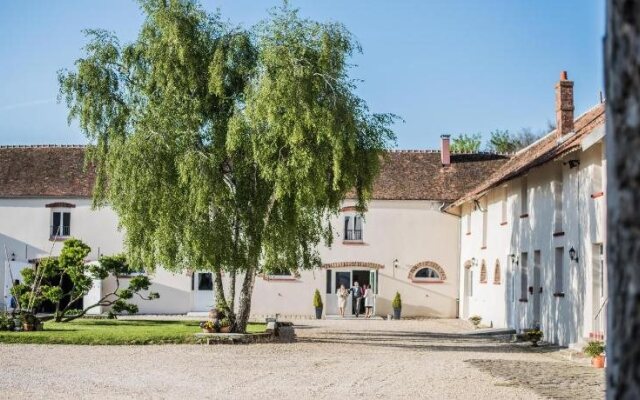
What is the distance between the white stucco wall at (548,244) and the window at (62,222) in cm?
1659

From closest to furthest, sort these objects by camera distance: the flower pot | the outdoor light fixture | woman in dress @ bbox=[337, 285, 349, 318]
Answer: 1. the flower pot
2. the outdoor light fixture
3. woman in dress @ bbox=[337, 285, 349, 318]

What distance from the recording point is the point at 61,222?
38.8m

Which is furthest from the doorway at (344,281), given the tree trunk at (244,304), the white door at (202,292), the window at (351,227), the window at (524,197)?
the tree trunk at (244,304)

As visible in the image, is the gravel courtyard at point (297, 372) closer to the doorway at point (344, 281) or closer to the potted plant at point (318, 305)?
the potted plant at point (318, 305)

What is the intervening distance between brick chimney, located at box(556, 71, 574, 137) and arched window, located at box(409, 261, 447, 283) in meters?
13.2

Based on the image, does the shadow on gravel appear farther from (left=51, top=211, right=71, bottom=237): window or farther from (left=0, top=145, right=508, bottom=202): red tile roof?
(left=51, top=211, right=71, bottom=237): window

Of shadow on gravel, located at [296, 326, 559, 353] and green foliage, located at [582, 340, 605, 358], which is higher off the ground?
green foliage, located at [582, 340, 605, 358]

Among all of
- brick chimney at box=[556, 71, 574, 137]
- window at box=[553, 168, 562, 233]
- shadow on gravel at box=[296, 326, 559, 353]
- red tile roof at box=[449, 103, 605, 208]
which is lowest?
shadow on gravel at box=[296, 326, 559, 353]

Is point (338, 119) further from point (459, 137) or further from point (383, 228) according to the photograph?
point (459, 137)

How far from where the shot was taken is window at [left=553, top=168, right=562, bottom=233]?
22812 millimetres

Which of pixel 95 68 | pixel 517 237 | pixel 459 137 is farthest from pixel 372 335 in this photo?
pixel 459 137

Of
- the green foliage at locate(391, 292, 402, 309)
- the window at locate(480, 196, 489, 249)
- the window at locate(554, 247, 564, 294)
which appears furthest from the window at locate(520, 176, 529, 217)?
the green foliage at locate(391, 292, 402, 309)

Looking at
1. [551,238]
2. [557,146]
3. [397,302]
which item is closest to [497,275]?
[557,146]

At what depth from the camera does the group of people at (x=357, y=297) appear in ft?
125
